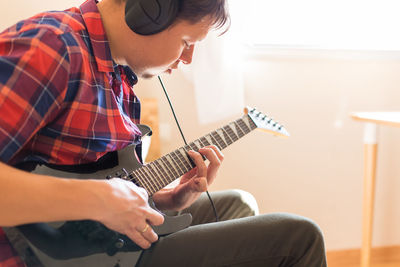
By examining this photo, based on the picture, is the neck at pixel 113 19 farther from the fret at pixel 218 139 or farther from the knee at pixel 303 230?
the knee at pixel 303 230

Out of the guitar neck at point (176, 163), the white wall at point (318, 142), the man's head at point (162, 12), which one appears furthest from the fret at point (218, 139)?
the white wall at point (318, 142)

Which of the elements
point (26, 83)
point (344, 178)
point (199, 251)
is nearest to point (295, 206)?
point (344, 178)

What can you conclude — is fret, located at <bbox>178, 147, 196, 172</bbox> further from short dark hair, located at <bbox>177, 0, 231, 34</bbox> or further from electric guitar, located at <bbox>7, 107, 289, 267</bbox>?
short dark hair, located at <bbox>177, 0, 231, 34</bbox>

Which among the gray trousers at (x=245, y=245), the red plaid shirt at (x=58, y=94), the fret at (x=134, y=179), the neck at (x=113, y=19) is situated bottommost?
the gray trousers at (x=245, y=245)

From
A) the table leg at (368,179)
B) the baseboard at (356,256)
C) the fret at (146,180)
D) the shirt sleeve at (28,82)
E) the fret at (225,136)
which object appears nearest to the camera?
the shirt sleeve at (28,82)

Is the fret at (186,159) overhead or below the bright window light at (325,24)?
below

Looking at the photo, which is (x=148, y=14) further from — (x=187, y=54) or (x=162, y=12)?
(x=187, y=54)

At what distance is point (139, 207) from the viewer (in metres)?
0.60

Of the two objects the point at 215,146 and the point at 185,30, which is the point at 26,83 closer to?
the point at 185,30

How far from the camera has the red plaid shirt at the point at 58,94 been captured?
1.67 feet

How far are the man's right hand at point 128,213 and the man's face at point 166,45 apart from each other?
9.7 inches

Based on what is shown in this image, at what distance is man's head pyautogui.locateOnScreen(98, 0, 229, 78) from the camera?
0.70 m

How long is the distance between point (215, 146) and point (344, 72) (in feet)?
3.41

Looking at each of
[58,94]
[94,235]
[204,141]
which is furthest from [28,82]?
[204,141]
